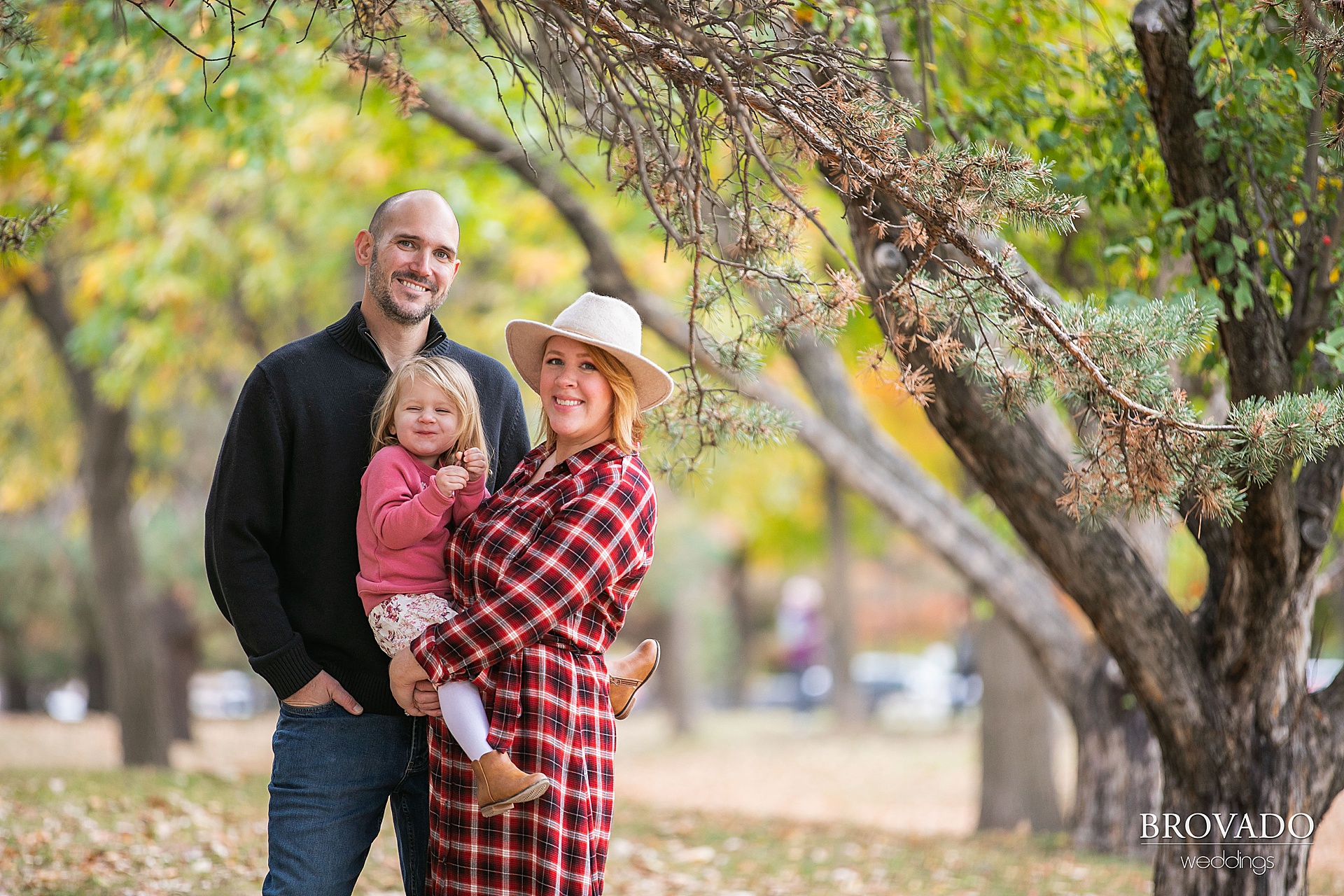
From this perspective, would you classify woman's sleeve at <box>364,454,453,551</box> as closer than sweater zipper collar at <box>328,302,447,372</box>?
Yes

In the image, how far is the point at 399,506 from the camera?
2.75 meters

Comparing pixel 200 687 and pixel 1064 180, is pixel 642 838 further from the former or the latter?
pixel 200 687

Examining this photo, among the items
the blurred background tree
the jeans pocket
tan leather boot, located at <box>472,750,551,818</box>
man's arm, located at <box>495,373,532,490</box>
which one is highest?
the blurred background tree

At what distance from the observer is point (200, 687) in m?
24.0

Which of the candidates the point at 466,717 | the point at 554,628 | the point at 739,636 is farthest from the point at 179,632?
the point at 739,636

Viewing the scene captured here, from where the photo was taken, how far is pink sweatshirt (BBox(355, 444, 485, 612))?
2.74 metres

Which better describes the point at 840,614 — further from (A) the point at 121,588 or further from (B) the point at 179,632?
(A) the point at 121,588

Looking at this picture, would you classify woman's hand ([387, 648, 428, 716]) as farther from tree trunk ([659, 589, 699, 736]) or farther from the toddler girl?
tree trunk ([659, 589, 699, 736])

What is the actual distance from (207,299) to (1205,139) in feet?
34.5

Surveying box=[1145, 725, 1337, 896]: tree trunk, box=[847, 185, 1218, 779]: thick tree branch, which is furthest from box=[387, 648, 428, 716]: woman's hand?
box=[1145, 725, 1337, 896]: tree trunk

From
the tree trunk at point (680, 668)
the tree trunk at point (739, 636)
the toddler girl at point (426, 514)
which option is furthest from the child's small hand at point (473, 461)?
the tree trunk at point (739, 636)

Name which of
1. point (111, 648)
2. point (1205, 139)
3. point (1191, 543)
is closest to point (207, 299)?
point (111, 648)

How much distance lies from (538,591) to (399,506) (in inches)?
17.0

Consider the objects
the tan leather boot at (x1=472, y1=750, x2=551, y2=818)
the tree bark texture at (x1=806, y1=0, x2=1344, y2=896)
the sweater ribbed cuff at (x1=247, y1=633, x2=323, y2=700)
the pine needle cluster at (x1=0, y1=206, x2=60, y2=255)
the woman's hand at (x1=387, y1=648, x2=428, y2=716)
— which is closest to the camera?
the tan leather boot at (x1=472, y1=750, x2=551, y2=818)
